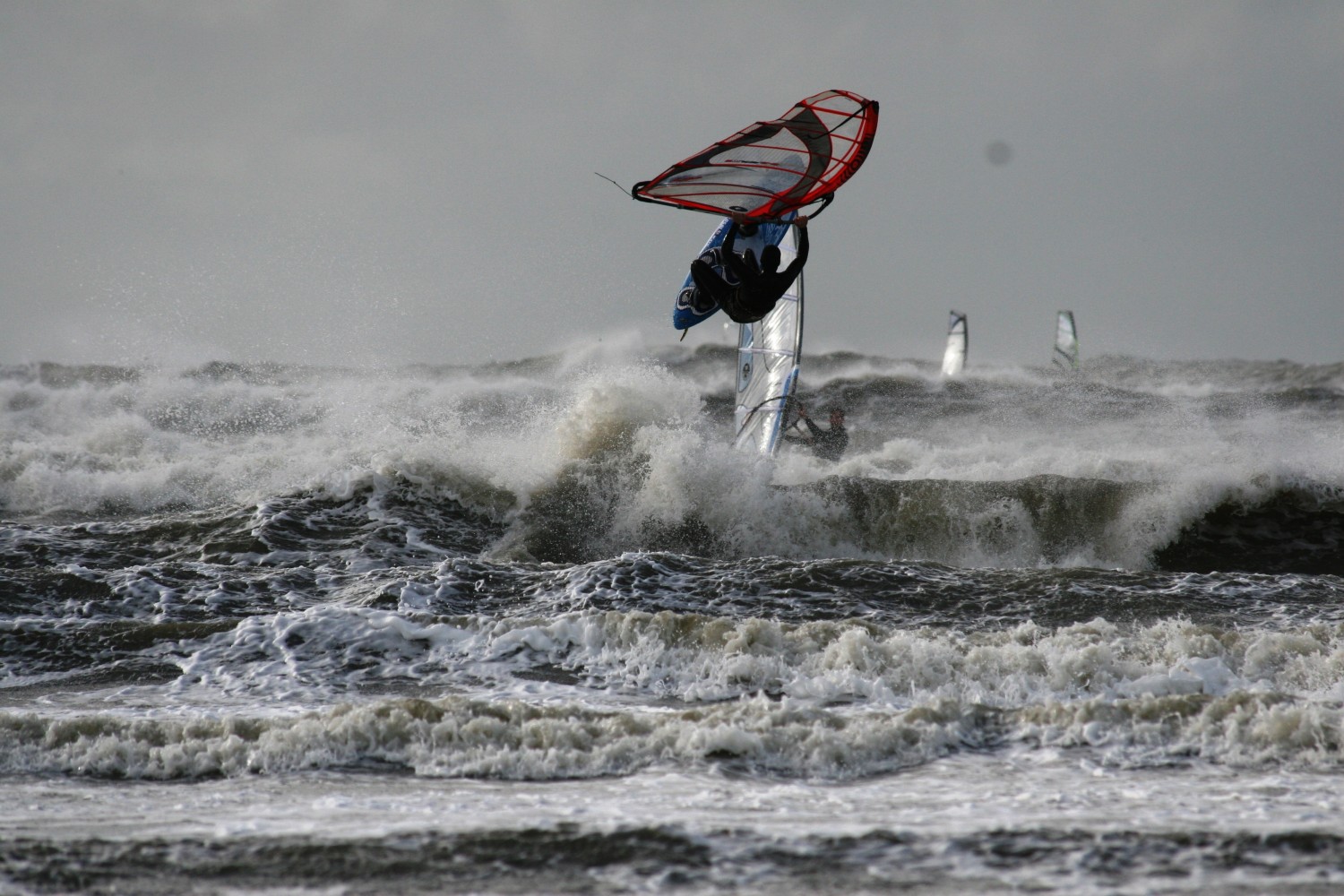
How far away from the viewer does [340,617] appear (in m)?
6.48

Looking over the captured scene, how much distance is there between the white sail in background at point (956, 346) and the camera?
2642cm

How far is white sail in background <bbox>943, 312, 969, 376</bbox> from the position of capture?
26422 mm

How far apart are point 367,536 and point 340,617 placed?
10.8 feet

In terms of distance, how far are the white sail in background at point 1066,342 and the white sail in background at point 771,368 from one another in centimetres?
1764

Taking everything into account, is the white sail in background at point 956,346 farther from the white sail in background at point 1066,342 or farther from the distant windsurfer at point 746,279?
the distant windsurfer at point 746,279

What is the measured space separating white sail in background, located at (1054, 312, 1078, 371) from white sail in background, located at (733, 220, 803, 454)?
695 inches

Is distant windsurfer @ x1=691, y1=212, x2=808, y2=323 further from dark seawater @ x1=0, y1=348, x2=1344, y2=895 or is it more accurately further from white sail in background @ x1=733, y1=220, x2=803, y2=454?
white sail in background @ x1=733, y1=220, x2=803, y2=454

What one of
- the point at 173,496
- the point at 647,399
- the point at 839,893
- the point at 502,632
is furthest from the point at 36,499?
the point at 839,893

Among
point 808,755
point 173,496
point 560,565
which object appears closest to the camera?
point 808,755

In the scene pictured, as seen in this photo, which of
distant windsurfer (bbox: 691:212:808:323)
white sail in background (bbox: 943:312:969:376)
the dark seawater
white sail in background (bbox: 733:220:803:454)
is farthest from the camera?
white sail in background (bbox: 943:312:969:376)

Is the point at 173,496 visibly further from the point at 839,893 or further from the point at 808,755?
the point at 839,893

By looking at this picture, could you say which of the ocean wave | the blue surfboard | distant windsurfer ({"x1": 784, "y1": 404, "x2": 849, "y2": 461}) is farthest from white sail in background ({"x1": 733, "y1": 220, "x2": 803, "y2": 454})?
the ocean wave

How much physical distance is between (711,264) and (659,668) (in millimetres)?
4425

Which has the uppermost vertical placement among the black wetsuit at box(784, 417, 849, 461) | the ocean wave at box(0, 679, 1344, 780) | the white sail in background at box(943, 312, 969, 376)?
the white sail in background at box(943, 312, 969, 376)
